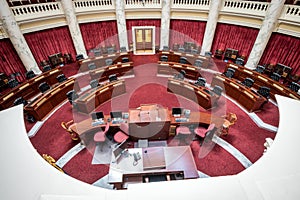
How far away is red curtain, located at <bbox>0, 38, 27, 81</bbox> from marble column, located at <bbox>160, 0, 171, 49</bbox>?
1027 cm

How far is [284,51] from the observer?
413 inches

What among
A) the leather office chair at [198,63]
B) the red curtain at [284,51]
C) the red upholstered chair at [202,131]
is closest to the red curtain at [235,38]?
the red curtain at [284,51]

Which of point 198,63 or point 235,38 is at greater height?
point 235,38

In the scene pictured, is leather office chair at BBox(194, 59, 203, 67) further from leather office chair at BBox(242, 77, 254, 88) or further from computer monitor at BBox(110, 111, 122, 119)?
computer monitor at BBox(110, 111, 122, 119)

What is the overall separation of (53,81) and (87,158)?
6.22 m

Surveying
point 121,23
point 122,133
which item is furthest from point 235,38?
point 122,133

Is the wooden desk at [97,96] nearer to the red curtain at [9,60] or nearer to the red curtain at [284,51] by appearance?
the red curtain at [9,60]

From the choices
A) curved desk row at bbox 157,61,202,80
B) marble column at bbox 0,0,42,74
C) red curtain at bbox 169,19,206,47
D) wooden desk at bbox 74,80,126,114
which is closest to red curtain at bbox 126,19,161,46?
red curtain at bbox 169,19,206,47

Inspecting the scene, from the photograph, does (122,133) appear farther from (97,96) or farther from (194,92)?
(194,92)

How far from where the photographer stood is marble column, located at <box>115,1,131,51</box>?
500 inches

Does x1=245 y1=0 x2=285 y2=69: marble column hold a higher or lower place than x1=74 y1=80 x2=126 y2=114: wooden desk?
higher

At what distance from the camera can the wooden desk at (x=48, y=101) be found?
814 centimetres

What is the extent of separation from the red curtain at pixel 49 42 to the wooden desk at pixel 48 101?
163 inches

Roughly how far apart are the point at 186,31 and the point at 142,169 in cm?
1165
